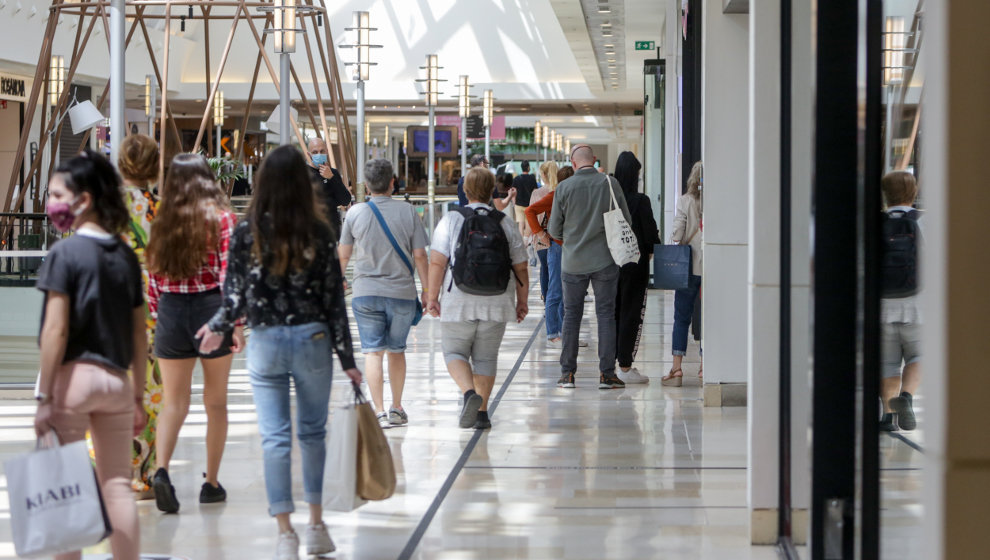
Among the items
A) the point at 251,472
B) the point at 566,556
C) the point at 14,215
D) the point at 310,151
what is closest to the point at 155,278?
the point at 251,472

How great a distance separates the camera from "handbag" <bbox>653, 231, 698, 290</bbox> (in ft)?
30.6

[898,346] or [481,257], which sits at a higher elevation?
[481,257]

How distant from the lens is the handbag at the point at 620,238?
29.7 feet

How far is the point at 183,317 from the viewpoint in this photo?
5.50 metres

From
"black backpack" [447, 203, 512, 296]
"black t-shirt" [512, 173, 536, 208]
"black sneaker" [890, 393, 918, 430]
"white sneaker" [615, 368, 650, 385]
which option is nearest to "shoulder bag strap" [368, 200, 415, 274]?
"black backpack" [447, 203, 512, 296]

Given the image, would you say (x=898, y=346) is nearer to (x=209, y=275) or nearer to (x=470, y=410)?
(x=209, y=275)

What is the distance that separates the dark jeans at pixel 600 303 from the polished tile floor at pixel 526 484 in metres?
0.38

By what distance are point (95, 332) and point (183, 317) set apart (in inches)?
62.8

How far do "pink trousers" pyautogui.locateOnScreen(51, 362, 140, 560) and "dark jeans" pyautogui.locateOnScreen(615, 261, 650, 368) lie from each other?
600 centimetres

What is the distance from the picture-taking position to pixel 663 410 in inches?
340

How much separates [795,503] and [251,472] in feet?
9.90

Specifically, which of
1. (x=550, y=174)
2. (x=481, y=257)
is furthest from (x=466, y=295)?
(x=550, y=174)

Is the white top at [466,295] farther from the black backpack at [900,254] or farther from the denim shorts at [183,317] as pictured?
the black backpack at [900,254]

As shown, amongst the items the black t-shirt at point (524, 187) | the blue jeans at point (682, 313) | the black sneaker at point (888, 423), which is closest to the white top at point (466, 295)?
the blue jeans at point (682, 313)
